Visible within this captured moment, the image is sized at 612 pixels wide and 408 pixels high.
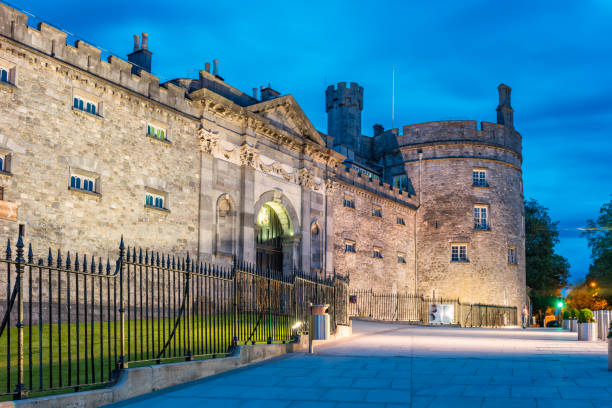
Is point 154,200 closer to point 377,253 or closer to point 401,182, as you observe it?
point 377,253

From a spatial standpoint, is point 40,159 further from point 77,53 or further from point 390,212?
point 390,212

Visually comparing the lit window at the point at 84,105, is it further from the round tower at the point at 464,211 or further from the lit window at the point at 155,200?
the round tower at the point at 464,211

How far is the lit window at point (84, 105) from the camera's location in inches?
714

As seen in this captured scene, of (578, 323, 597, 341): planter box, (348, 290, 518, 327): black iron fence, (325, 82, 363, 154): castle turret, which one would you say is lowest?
(348, 290, 518, 327): black iron fence

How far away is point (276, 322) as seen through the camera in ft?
46.4

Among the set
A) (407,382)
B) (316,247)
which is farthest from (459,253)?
(407,382)

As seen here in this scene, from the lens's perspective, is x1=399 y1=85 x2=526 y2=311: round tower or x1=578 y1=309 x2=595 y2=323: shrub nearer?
x1=578 y1=309 x2=595 y2=323: shrub

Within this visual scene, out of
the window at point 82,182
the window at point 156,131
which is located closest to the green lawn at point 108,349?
the window at point 82,182

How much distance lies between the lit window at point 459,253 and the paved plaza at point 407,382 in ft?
83.3

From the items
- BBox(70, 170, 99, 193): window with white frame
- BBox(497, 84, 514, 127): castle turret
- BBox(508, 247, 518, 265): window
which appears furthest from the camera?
BBox(497, 84, 514, 127): castle turret

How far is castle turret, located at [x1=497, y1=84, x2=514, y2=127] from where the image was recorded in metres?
40.8

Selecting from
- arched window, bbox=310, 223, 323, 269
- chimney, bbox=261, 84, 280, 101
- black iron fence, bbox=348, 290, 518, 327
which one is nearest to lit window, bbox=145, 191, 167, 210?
chimney, bbox=261, 84, 280, 101

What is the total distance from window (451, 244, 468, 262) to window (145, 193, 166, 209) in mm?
23084

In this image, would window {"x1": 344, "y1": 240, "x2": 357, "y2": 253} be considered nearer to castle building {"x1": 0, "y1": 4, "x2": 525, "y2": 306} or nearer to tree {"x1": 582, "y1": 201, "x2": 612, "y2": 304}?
castle building {"x1": 0, "y1": 4, "x2": 525, "y2": 306}
